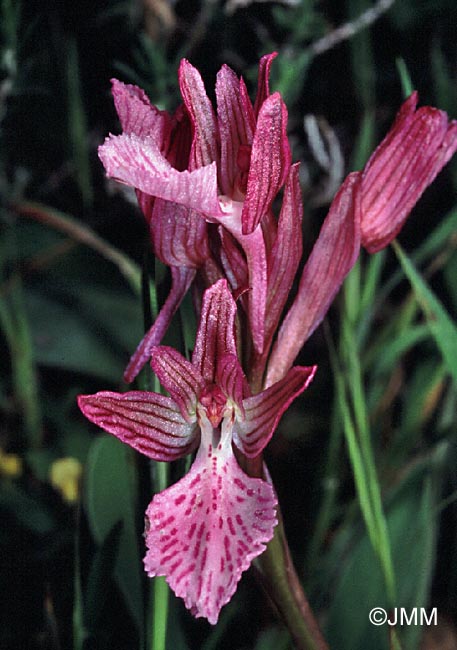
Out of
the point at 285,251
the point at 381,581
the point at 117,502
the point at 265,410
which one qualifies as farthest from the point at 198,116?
the point at 381,581

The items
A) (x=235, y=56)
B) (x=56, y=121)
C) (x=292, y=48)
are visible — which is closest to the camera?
(x=292, y=48)

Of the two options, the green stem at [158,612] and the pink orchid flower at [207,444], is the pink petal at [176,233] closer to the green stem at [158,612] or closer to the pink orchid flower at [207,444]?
the pink orchid flower at [207,444]

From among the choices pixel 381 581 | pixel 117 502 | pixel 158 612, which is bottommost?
pixel 381 581

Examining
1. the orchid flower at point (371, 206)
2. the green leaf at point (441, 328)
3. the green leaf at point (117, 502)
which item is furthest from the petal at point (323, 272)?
the green leaf at point (117, 502)

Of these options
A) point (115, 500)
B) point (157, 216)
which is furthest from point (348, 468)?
point (157, 216)

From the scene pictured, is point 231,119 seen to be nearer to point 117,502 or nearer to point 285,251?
point 285,251

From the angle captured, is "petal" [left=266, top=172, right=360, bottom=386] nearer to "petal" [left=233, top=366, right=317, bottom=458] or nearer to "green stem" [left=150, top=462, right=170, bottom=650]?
"petal" [left=233, top=366, right=317, bottom=458]

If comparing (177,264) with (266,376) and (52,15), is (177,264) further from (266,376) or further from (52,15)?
(52,15)
